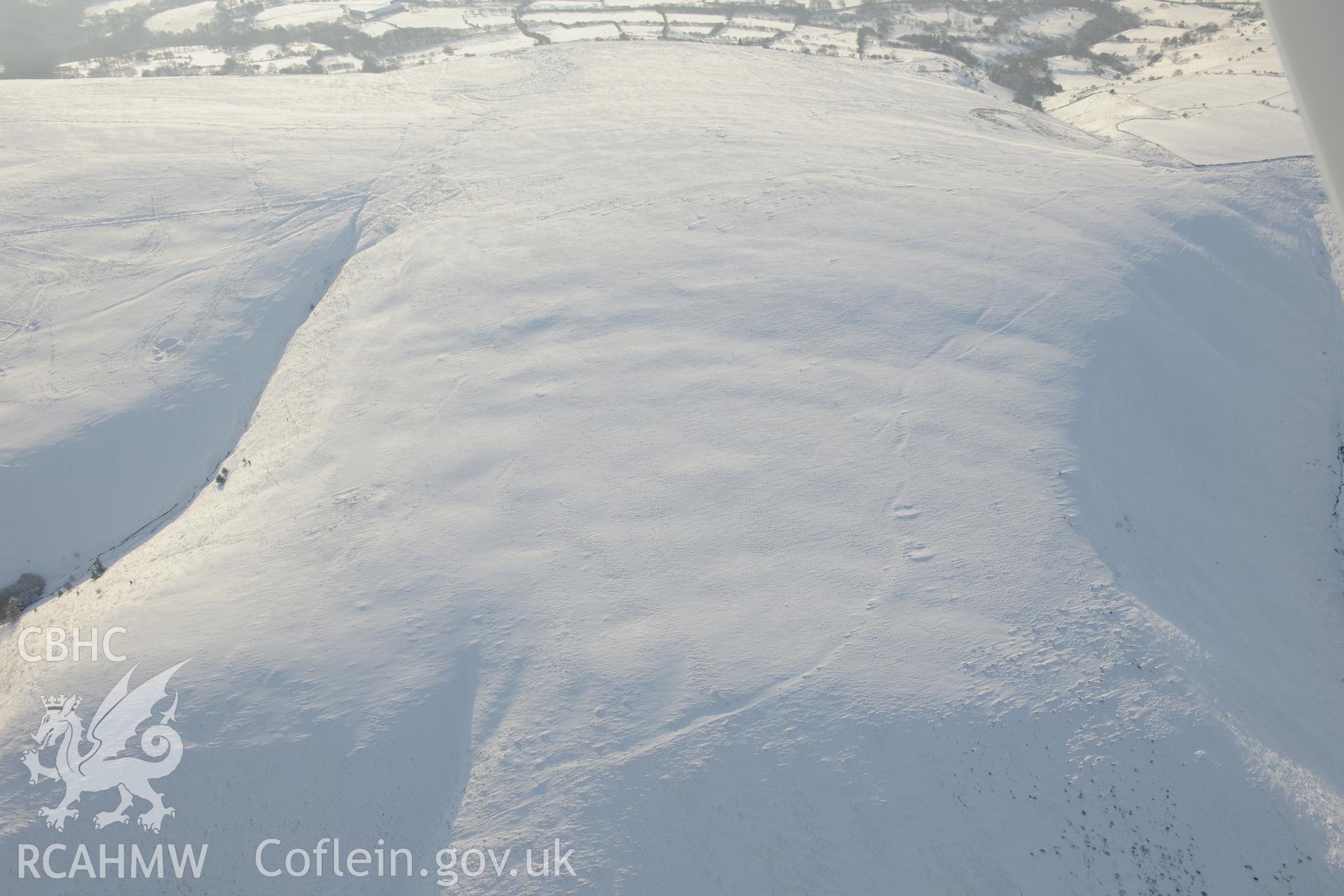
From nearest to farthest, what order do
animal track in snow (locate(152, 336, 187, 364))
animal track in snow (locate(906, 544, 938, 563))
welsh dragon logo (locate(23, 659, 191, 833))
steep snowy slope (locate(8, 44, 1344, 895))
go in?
steep snowy slope (locate(8, 44, 1344, 895)) → welsh dragon logo (locate(23, 659, 191, 833)) → animal track in snow (locate(906, 544, 938, 563)) → animal track in snow (locate(152, 336, 187, 364))

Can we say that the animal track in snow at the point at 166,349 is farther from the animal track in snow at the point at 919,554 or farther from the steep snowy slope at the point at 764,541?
the animal track in snow at the point at 919,554

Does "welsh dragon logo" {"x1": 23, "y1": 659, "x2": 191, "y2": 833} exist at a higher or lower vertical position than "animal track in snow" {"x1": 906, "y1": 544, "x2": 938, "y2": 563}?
lower

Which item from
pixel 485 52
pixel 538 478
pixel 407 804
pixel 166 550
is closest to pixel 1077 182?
pixel 538 478

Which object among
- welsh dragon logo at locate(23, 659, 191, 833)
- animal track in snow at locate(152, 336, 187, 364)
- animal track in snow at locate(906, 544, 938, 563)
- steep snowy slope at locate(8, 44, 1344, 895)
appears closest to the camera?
steep snowy slope at locate(8, 44, 1344, 895)

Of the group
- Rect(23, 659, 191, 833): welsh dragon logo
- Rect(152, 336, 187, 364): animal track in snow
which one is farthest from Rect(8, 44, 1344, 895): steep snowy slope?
Rect(152, 336, 187, 364): animal track in snow

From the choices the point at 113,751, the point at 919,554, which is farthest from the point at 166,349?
the point at 919,554

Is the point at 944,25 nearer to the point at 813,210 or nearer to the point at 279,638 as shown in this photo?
the point at 813,210

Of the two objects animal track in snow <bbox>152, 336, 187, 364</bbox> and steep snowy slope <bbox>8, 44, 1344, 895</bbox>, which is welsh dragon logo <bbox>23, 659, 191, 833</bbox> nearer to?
steep snowy slope <bbox>8, 44, 1344, 895</bbox>
